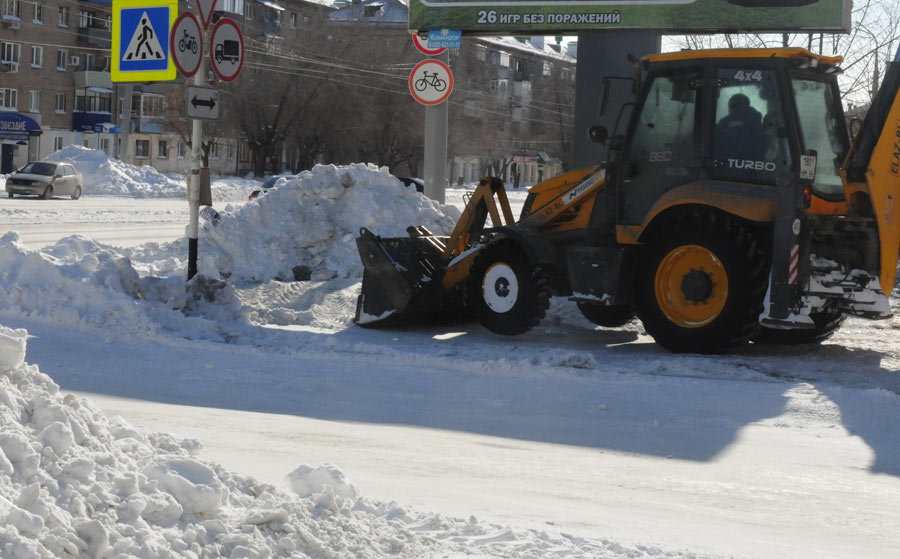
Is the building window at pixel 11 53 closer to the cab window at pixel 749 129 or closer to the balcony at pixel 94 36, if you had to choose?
the balcony at pixel 94 36

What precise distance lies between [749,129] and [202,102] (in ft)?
17.6

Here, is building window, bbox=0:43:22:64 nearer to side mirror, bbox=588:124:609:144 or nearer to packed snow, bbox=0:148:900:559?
packed snow, bbox=0:148:900:559

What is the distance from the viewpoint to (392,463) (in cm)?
611

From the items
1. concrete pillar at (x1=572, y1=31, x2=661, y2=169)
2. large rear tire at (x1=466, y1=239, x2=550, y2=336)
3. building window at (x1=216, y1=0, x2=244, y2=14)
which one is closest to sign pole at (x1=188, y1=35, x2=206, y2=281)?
large rear tire at (x1=466, y1=239, x2=550, y2=336)

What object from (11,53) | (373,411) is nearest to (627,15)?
(373,411)

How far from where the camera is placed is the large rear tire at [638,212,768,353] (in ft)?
30.8

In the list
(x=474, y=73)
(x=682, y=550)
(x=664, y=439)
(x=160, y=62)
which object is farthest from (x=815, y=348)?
(x=474, y=73)

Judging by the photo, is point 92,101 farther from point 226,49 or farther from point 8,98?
point 226,49

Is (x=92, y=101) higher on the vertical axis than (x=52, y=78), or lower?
lower

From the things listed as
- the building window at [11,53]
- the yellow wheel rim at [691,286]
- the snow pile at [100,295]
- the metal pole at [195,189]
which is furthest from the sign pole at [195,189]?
the building window at [11,53]

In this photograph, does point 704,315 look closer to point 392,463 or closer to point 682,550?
point 392,463

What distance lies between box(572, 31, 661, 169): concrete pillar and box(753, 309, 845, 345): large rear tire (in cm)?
402

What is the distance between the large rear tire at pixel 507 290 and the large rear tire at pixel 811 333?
195 cm

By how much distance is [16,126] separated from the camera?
6525 cm
